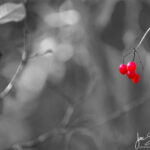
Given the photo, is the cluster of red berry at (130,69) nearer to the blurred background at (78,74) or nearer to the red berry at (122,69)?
the red berry at (122,69)

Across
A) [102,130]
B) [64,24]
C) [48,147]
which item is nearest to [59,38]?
[64,24]

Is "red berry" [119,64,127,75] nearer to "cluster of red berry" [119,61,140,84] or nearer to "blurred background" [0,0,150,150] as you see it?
"cluster of red berry" [119,61,140,84]

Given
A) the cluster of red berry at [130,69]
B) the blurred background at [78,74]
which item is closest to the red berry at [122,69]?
the cluster of red berry at [130,69]

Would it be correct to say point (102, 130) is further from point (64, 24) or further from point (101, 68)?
point (64, 24)

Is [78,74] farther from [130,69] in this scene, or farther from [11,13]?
[11,13]

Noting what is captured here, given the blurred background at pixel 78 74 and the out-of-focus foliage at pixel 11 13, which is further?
the blurred background at pixel 78 74

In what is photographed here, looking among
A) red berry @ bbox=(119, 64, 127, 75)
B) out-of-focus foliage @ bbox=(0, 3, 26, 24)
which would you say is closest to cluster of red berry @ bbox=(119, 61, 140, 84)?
red berry @ bbox=(119, 64, 127, 75)

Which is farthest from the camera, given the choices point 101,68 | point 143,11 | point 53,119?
point 53,119

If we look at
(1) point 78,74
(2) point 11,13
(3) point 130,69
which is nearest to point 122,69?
(3) point 130,69

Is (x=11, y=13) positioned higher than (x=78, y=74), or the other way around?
(x=11, y=13)
